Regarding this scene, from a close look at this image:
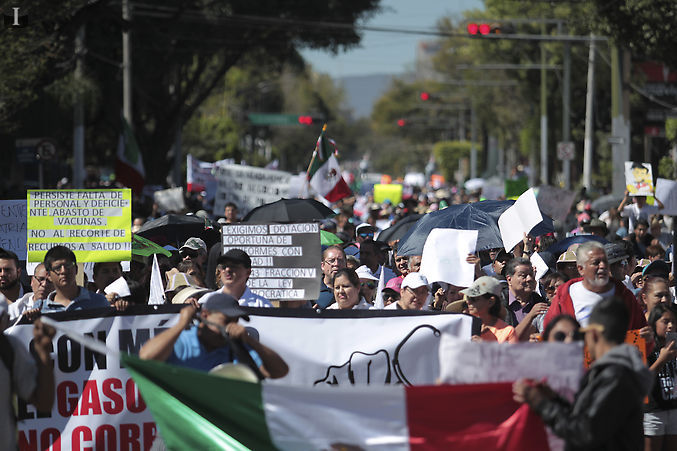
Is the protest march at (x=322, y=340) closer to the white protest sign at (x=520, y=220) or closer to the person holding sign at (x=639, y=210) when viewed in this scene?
the white protest sign at (x=520, y=220)

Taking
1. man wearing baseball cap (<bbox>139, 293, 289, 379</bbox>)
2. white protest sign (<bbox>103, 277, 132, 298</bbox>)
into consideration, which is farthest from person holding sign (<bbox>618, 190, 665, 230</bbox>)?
man wearing baseball cap (<bbox>139, 293, 289, 379</bbox>)

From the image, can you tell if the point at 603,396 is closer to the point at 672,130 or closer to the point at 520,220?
the point at 520,220

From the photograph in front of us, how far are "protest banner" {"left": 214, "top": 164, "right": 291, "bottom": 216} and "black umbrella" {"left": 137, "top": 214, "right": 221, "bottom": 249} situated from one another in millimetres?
5566

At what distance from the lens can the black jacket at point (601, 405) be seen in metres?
5.07

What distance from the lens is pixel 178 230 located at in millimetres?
13375

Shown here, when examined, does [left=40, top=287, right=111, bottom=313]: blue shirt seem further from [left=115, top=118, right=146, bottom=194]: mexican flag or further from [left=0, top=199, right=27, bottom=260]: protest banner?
[left=115, top=118, right=146, bottom=194]: mexican flag

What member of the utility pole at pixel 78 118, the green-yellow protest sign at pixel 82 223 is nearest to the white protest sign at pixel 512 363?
the green-yellow protest sign at pixel 82 223

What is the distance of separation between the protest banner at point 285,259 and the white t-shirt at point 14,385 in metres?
3.54

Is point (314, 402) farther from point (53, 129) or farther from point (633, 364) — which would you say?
point (53, 129)

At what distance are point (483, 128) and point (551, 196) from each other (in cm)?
7633

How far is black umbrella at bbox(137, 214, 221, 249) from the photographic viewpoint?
13219 mm

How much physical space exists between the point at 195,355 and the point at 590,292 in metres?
2.70

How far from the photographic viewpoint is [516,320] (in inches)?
352

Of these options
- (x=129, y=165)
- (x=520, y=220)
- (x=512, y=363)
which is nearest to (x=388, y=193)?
(x=129, y=165)
